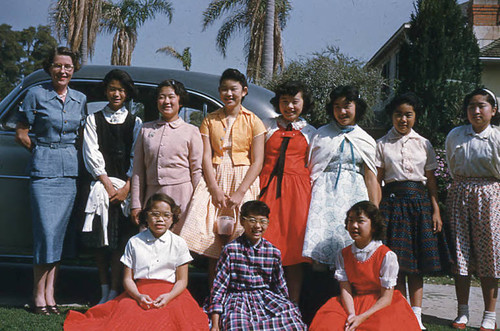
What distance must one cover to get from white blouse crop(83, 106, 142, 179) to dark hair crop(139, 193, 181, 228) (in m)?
0.52

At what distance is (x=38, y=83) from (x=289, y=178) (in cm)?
241

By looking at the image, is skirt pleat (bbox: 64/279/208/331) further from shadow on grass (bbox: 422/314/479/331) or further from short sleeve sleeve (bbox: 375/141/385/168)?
shadow on grass (bbox: 422/314/479/331)

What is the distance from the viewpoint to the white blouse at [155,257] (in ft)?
11.5

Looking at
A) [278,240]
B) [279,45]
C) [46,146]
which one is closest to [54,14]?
[279,45]

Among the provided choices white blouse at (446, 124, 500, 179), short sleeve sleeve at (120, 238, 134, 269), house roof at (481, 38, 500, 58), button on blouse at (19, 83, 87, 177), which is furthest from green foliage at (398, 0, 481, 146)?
short sleeve sleeve at (120, 238, 134, 269)

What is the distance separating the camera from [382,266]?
11.3ft

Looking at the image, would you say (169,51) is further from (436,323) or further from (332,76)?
(436,323)

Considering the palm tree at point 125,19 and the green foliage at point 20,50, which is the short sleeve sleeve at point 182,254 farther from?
the green foliage at point 20,50

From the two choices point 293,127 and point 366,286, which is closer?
point 366,286

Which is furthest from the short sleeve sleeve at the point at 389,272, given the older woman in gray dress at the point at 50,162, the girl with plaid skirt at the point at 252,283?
the older woman in gray dress at the point at 50,162

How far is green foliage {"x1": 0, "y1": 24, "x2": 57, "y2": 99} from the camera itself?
127 feet

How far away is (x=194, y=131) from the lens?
3.91 meters

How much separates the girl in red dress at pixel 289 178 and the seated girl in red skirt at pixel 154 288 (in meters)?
0.71

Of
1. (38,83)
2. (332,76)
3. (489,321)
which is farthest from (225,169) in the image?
(332,76)
